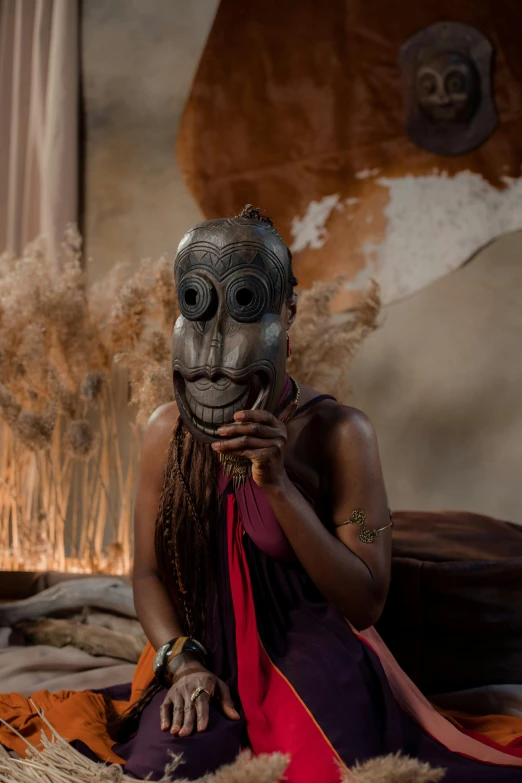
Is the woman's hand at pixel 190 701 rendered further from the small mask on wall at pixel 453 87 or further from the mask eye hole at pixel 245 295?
the small mask on wall at pixel 453 87

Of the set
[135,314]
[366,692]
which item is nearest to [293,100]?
[135,314]

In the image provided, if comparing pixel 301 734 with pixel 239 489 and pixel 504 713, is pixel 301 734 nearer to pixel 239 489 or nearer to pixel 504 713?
pixel 239 489

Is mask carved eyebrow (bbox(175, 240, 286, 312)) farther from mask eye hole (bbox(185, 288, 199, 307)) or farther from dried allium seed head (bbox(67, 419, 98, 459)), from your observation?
dried allium seed head (bbox(67, 419, 98, 459))

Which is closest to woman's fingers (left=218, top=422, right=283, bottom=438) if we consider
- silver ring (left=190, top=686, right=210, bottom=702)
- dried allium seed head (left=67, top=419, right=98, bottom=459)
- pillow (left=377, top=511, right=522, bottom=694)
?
silver ring (left=190, top=686, right=210, bottom=702)

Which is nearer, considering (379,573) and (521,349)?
(379,573)

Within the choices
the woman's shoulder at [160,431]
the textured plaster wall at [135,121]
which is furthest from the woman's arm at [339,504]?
the textured plaster wall at [135,121]

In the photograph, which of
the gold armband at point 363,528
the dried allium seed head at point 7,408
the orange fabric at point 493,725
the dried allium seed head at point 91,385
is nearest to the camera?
the gold armband at point 363,528

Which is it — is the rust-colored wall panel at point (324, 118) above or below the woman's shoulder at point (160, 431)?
above

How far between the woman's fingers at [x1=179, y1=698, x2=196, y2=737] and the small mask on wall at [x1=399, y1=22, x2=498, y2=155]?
280 centimetres

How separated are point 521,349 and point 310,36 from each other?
1.70 meters

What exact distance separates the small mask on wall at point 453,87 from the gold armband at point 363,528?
7.93ft

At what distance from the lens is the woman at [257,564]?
4.49ft

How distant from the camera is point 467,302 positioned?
3.55 metres

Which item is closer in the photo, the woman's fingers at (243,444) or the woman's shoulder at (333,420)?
the woman's fingers at (243,444)
